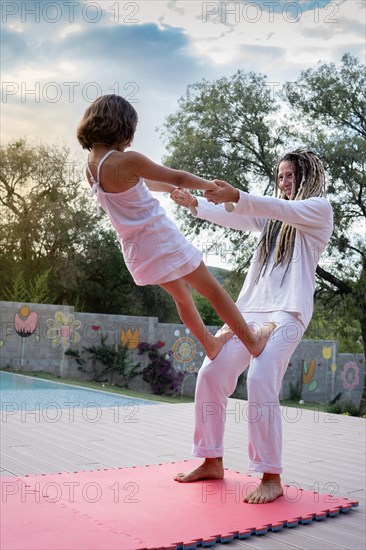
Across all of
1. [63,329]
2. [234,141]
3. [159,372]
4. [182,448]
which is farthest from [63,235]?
[182,448]

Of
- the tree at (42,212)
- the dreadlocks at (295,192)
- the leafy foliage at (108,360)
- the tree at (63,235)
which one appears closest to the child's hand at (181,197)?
the dreadlocks at (295,192)

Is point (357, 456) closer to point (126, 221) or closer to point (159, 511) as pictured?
point (159, 511)

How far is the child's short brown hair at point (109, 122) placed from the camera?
8.31 ft

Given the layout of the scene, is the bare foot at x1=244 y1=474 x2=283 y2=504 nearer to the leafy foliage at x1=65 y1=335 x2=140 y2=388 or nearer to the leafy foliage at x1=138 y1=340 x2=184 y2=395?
the leafy foliage at x1=65 y1=335 x2=140 y2=388

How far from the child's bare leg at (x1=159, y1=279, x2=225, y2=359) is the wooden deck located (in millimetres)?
884

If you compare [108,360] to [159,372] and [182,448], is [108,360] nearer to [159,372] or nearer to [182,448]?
[159,372]

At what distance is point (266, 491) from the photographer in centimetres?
285

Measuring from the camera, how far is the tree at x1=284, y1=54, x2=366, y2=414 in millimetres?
11891

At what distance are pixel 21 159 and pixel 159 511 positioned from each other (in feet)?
56.6

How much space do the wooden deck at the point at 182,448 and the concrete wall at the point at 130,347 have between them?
6534mm

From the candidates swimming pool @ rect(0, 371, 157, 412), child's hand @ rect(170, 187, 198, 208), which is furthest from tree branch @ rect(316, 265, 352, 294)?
child's hand @ rect(170, 187, 198, 208)

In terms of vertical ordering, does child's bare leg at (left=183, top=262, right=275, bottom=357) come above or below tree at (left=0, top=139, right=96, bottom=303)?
below

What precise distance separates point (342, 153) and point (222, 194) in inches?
375

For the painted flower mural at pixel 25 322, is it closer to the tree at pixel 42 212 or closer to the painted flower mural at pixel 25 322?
the painted flower mural at pixel 25 322
